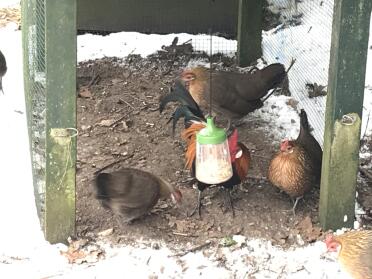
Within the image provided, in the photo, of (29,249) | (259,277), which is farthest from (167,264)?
(29,249)

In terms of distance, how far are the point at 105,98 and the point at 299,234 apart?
2742mm

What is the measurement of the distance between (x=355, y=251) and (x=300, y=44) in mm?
3529

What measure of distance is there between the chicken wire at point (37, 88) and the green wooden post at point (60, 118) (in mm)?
136

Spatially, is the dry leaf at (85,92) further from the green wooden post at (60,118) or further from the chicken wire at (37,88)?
the green wooden post at (60,118)

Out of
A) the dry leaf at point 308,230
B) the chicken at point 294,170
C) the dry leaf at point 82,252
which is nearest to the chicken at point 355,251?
the dry leaf at point 308,230

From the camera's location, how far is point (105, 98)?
22.4 ft

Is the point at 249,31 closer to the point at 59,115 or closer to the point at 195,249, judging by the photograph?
the point at 195,249

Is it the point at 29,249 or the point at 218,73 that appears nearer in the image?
the point at 29,249

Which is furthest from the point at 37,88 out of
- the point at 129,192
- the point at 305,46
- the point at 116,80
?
the point at 305,46

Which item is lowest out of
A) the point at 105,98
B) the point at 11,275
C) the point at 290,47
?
the point at 11,275

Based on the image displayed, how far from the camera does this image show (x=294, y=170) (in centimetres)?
487

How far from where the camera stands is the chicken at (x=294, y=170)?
16.0ft

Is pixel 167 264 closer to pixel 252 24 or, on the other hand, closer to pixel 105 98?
pixel 105 98

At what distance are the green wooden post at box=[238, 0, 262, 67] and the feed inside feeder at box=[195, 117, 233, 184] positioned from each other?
305 centimetres
